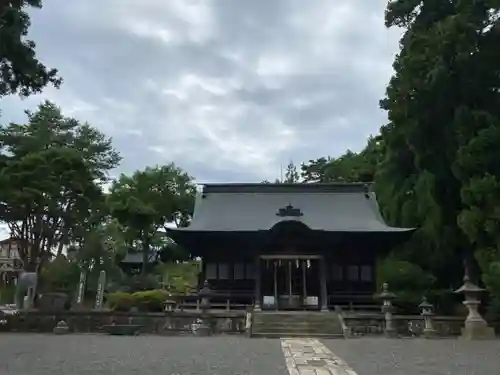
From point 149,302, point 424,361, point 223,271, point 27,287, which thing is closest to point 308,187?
point 223,271

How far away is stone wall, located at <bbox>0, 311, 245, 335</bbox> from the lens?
1895cm

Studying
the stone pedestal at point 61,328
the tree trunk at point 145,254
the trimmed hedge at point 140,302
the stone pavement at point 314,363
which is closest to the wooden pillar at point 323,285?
the trimmed hedge at point 140,302

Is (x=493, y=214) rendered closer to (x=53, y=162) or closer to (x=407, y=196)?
(x=407, y=196)

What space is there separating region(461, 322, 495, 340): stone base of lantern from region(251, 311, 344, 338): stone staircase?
3780mm

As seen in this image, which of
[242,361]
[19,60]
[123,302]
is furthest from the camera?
[123,302]

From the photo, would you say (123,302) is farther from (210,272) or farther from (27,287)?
(27,287)

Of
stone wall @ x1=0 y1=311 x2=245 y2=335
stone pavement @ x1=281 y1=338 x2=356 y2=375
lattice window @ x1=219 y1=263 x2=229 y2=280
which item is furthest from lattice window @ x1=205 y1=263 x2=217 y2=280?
stone pavement @ x1=281 y1=338 x2=356 y2=375

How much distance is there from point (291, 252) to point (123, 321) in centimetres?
769

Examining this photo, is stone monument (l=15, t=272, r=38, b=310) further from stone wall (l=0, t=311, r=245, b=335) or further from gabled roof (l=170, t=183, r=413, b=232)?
gabled roof (l=170, t=183, r=413, b=232)

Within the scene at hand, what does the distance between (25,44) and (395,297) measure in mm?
14847

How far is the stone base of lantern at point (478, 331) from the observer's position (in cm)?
1714

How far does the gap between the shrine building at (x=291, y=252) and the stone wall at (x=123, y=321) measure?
2.99 metres

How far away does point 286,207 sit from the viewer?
26.0m

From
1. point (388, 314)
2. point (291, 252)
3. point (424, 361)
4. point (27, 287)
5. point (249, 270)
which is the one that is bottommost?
point (424, 361)
